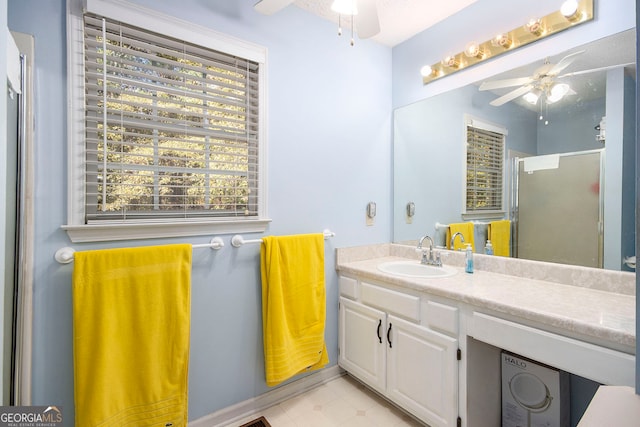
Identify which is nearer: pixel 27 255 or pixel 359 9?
pixel 27 255

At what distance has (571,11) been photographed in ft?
4.74

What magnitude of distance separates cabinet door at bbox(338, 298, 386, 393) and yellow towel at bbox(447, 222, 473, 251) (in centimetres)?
76

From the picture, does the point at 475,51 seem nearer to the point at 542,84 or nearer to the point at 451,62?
the point at 451,62

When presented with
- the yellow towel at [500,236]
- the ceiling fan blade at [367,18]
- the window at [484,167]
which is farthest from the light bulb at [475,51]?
the yellow towel at [500,236]

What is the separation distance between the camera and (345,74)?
2139 mm

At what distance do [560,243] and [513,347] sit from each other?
72 cm

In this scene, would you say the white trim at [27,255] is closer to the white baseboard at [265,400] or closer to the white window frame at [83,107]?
the white window frame at [83,107]

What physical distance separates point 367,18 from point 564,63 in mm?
1069

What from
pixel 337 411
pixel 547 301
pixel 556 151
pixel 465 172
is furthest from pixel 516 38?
pixel 337 411

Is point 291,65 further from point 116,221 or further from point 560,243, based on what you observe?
point 560,243

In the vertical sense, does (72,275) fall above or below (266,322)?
above

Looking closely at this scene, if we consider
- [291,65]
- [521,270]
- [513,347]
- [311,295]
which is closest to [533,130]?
[521,270]

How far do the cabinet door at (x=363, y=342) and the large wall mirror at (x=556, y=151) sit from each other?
2.56 feet

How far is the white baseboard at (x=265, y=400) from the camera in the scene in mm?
1643
